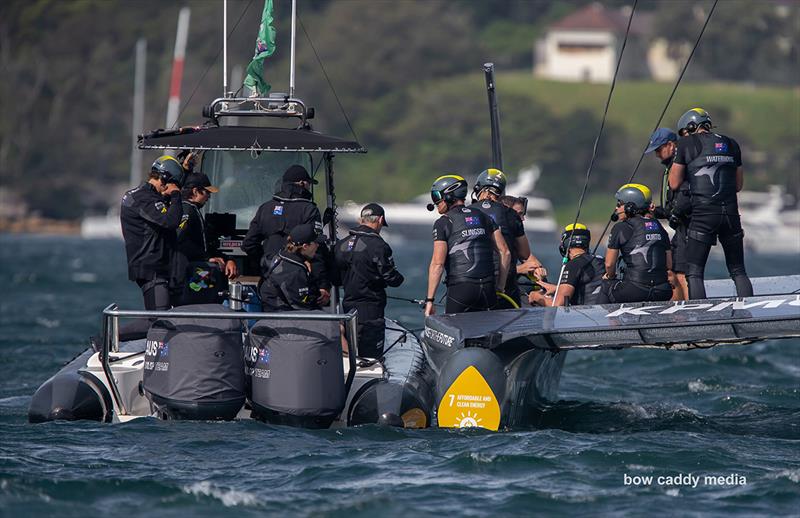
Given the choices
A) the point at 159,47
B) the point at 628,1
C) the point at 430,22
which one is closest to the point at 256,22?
the point at 159,47

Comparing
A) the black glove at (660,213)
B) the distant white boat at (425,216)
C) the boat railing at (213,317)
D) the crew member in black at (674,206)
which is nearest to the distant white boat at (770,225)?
the distant white boat at (425,216)

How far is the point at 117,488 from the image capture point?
10.1m

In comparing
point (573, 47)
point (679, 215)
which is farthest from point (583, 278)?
point (573, 47)

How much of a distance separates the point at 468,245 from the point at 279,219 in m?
1.56

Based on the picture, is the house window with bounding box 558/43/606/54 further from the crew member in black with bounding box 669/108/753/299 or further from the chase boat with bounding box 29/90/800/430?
the chase boat with bounding box 29/90/800/430

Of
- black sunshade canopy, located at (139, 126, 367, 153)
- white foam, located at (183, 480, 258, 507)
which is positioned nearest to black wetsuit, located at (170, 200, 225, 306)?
black sunshade canopy, located at (139, 126, 367, 153)

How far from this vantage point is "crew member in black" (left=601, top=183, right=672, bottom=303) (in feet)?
43.1

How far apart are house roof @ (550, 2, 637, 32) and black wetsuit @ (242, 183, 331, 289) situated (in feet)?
326

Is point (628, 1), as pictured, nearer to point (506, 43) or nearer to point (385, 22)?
point (506, 43)

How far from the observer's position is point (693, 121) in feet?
43.3

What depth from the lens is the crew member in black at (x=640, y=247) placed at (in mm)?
13141

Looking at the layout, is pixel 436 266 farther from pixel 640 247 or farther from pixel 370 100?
pixel 370 100

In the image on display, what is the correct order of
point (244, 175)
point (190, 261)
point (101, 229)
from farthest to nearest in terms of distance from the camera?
point (101, 229) → point (244, 175) → point (190, 261)

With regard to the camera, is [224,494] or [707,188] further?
[707,188]
